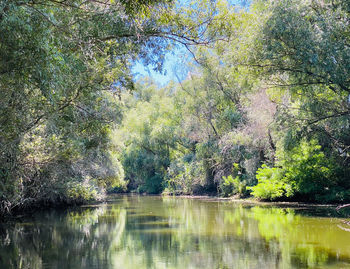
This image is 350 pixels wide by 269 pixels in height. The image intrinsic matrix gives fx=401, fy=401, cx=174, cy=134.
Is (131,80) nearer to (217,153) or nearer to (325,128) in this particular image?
(325,128)

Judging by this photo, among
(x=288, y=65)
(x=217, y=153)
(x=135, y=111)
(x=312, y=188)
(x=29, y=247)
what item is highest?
(x=135, y=111)

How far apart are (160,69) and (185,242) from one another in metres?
4.57

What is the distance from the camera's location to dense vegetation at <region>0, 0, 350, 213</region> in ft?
25.9

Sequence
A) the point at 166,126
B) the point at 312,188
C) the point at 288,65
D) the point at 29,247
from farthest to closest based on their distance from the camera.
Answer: the point at 166,126 < the point at 312,188 < the point at 288,65 < the point at 29,247

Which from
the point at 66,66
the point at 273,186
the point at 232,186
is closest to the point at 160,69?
the point at 66,66

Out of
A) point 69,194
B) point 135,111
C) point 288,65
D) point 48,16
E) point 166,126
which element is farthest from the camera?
point 135,111

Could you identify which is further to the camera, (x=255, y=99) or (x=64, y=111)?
(x=255, y=99)

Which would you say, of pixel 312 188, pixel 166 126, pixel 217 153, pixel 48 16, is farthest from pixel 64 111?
pixel 166 126

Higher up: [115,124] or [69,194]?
[115,124]

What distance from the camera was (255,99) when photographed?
71.3 feet

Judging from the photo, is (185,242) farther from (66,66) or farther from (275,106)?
(275,106)

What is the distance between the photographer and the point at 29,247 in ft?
34.1

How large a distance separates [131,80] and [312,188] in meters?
10.3

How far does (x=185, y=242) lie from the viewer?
404 inches
